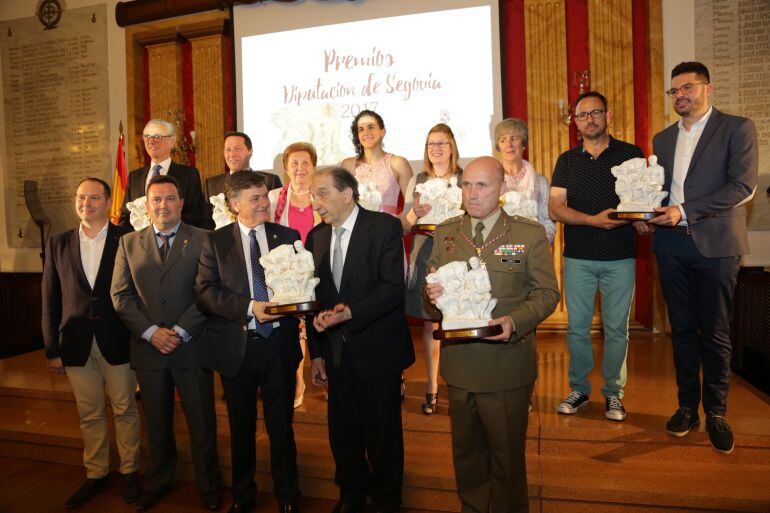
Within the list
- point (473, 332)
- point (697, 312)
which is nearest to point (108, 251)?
point (473, 332)

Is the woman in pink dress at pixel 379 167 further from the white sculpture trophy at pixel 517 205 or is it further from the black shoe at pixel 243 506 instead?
the black shoe at pixel 243 506

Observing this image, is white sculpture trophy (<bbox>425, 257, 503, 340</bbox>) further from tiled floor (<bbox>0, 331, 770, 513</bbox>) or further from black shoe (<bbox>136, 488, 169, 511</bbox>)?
black shoe (<bbox>136, 488, 169, 511</bbox>)

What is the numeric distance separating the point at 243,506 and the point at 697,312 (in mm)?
2803

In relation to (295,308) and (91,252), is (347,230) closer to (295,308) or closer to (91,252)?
(295,308)

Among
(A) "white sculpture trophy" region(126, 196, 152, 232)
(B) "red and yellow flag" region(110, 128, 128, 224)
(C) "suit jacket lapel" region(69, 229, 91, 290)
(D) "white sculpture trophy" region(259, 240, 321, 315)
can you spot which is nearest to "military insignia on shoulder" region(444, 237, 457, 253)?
(D) "white sculpture trophy" region(259, 240, 321, 315)

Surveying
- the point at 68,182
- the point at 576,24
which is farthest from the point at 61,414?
the point at 576,24

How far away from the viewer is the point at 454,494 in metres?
3.41

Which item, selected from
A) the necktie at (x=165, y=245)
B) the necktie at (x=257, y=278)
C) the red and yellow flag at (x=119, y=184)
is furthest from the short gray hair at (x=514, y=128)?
the red and yellow flag at (x=119, y=184)

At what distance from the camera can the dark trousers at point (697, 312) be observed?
327 cm

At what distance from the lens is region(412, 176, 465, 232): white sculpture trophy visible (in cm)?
360

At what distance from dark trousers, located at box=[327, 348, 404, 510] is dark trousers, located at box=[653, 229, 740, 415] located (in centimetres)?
170

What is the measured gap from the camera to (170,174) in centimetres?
451

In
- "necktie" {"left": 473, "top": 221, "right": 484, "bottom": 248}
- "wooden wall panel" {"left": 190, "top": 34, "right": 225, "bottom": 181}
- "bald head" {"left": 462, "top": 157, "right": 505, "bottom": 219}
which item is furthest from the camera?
"wooden wall panel" {"left": 190, "top": 34, "right": 225, "bottom": 181}

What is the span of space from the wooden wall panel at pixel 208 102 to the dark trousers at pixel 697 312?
6.01 meters
